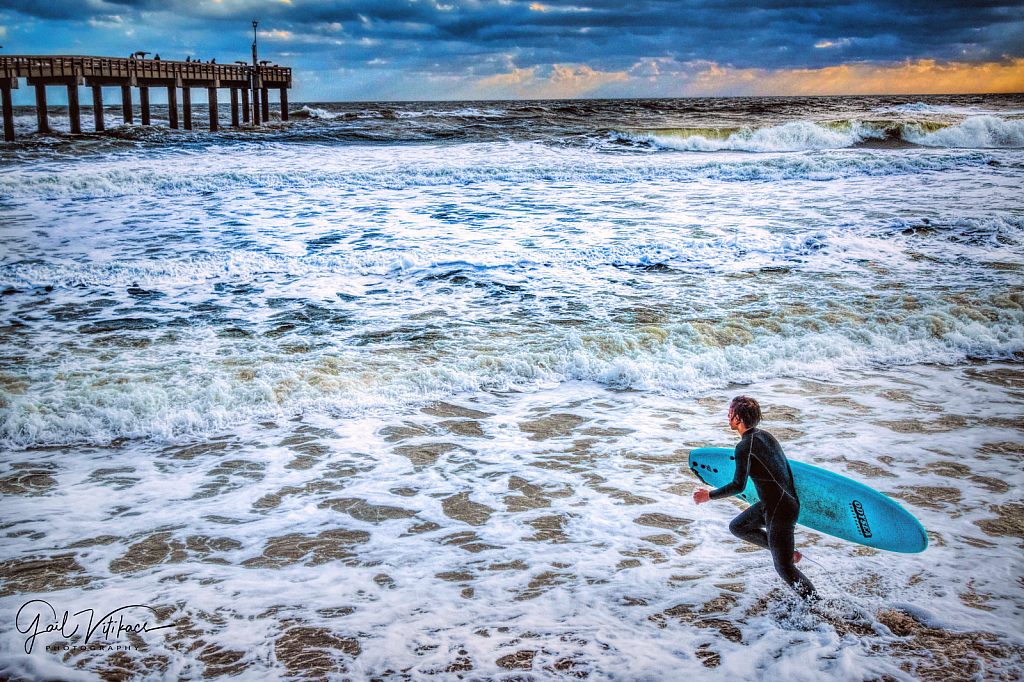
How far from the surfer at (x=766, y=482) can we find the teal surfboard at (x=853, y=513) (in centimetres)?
19

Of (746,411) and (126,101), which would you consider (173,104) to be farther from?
(746,411)

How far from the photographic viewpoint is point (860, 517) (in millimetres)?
3266

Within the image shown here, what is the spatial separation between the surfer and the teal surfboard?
0.19m

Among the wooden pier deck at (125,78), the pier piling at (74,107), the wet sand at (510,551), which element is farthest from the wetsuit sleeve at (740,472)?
the pier piling at (74,107)

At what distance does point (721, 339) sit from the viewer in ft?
24.3

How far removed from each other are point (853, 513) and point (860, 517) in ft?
0.12

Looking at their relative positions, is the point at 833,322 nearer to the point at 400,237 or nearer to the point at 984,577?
the point at 984,577

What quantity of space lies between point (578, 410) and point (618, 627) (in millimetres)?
2855

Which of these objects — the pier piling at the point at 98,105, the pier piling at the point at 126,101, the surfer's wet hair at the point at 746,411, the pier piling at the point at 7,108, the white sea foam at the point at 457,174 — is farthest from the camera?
the pier piling at the point at 126,101

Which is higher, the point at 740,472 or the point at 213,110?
the point at 213,110

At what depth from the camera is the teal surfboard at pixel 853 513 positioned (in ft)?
10.5

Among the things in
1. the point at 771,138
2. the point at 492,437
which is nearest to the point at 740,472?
the point at 492,437

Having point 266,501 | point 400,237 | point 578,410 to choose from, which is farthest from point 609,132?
point 266,501

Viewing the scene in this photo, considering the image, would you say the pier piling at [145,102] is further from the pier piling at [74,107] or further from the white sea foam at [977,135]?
the white sea foam at [977,135]
